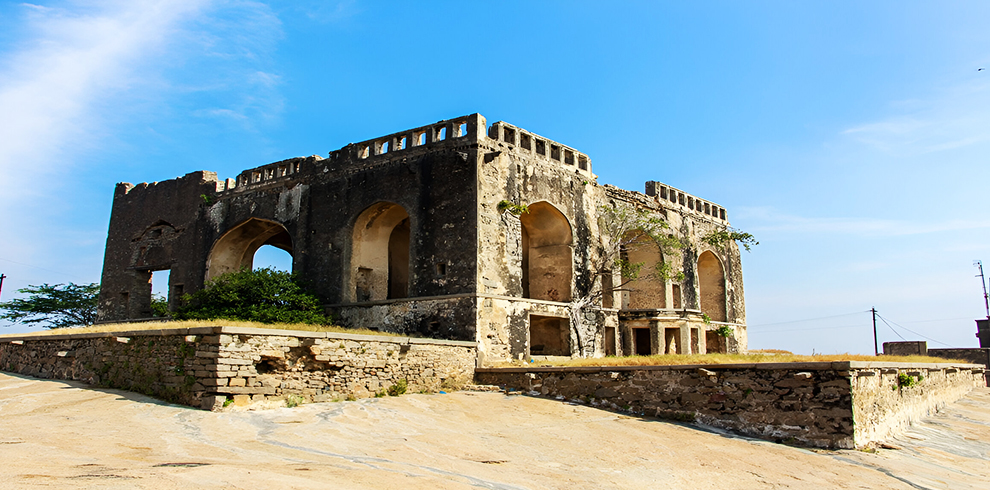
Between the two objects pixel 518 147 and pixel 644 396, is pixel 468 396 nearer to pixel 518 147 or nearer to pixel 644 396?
pixel 644 396

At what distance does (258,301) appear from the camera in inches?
705

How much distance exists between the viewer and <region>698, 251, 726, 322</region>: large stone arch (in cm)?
2545

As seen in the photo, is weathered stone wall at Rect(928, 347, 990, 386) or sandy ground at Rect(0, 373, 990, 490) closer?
sandy ground at Rect(0, 373, 990, 490)

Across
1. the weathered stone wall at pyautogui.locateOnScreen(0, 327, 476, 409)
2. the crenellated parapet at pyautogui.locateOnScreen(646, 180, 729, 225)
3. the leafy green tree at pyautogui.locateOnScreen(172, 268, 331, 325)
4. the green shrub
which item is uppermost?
the crenellated parapet at pyautogui.locateOnScreen(646, 180, 729, 225)

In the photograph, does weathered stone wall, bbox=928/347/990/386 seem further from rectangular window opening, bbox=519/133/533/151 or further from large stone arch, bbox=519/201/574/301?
rectangular window opening, bbox=519/133/533/151

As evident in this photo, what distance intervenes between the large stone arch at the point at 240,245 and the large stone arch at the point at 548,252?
7.88 meters

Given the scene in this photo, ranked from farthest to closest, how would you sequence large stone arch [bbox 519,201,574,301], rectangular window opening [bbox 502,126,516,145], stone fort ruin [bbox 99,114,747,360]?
large stone arch [bbox 519,201,574,301]
rectangular window opening [bbox 502,126,516,145]
stone fort ruin [bbox 99,114,747,360]

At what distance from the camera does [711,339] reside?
79.7ft

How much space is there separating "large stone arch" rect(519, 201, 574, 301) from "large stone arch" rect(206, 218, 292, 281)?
7.88 meters

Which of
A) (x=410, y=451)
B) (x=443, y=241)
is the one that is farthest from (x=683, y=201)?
(x=410, y=451)

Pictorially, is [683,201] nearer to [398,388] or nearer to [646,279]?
[646,279]

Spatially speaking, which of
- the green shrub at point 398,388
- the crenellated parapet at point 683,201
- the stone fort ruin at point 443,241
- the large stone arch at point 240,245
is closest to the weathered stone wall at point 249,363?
the green shrub at point 398,388

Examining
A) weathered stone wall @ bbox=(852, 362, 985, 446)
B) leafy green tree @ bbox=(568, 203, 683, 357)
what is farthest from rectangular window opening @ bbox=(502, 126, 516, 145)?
weathered stone wall @ bbox=(852, 362, 985, 446)

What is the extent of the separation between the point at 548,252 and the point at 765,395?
28.8 feet
